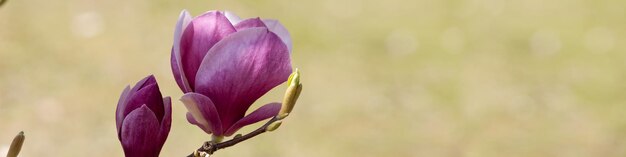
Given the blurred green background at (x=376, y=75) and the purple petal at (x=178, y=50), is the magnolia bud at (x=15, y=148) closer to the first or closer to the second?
the purple petal at (x=178, y=50)

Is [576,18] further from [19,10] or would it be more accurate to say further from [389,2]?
[19,10]

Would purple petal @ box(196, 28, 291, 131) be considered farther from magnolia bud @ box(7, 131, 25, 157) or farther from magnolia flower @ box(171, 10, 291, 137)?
magnolia bud @ box(7, 131, 25, 157)

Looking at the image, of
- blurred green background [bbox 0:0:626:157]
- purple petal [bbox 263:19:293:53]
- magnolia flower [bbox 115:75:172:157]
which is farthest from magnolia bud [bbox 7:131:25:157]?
blurred green background [bbox 0:0:626:157]

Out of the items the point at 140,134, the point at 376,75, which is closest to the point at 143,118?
the point at 140,134

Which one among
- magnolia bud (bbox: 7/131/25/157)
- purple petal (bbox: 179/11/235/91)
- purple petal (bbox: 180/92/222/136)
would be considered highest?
purple petal (bbox: 179/11/235/91)

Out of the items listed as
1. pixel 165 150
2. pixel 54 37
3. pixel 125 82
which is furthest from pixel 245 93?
pixel 54 37

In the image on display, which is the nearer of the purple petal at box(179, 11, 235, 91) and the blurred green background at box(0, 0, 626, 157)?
the purple petal at box(179, 11, 235, 91)
